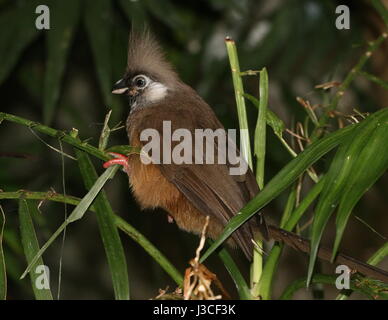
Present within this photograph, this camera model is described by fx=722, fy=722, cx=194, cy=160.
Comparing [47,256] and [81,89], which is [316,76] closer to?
[81,89]

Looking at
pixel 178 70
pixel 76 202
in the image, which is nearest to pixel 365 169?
pixel 76 202

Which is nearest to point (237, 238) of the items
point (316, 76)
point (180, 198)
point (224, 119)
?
point (180, 198)

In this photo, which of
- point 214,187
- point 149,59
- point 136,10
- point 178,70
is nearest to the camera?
point 214,187

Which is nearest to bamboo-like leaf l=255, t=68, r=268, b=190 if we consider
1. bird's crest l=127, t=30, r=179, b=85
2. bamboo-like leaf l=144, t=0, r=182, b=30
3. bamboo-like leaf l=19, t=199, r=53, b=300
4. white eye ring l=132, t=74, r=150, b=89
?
bamboo-like leaf l=19, t=199, r=53, b=300

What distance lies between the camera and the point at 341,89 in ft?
9.20

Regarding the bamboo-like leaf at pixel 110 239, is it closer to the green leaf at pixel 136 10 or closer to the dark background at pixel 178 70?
the dark background at pixel 178 70

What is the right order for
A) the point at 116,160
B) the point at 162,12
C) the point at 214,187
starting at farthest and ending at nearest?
1. the point at 162,12
2. the point at 214,187
3. the point at 116,160

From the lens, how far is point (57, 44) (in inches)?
144

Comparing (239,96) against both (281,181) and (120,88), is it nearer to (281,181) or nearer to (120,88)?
(281,181)

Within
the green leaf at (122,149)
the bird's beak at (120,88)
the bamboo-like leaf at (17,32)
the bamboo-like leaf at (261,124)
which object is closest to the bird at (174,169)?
Result: the bird's beak at (120,88)

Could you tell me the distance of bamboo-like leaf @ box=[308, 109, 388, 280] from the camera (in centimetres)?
190

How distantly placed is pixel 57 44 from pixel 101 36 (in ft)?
0.77

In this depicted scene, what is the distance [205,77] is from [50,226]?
137cm

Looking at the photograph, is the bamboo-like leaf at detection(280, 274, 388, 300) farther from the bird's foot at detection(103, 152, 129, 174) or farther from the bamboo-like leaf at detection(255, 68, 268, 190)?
the bird's foot at detection(103, 152, 129, 174)
